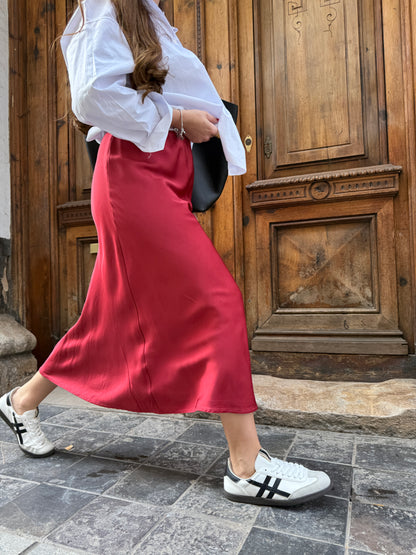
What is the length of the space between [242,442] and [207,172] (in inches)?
36.8

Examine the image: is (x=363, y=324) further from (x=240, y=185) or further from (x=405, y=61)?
(x=405, y=61)

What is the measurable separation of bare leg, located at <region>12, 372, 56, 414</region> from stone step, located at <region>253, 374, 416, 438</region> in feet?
3.28

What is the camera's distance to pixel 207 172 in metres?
1.59

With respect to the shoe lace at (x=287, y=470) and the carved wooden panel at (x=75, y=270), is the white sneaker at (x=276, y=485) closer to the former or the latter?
the shoe lace at (x=287, y=470)

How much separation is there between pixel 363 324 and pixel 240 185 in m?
1.14

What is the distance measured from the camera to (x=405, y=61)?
2.43 metres

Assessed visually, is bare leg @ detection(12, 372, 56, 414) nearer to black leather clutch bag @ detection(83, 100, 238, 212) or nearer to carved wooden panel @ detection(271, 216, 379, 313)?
black leather clutch bag @ detection(83, 100, 238, 212)

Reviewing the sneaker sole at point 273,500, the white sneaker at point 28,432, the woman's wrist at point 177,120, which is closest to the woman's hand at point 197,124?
the woman's wrist at point 177,120

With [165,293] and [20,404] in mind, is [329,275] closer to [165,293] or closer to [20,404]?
[165,293]

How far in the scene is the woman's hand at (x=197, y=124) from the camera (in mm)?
1404

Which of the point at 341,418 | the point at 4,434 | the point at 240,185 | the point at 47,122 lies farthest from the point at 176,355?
the point at 47,122

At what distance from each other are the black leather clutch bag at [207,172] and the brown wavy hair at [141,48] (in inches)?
11.3

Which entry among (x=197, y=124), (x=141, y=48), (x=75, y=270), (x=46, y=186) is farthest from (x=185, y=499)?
(x=46, y=186)

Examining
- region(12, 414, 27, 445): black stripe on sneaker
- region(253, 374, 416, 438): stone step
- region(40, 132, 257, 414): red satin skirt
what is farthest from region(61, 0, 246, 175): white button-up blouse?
region(253, 374, 416, 438): stone step
